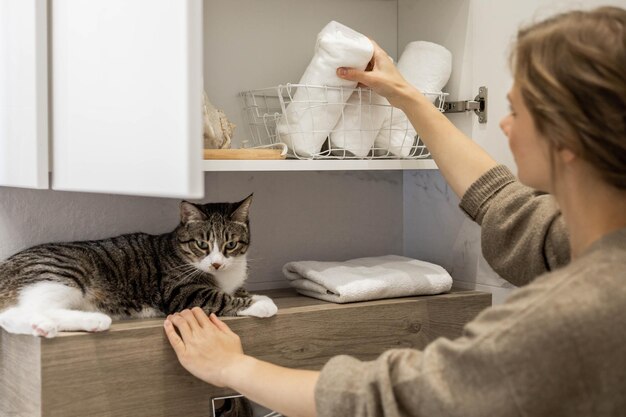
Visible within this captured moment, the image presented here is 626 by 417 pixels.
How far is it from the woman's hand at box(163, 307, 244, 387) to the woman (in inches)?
9.3

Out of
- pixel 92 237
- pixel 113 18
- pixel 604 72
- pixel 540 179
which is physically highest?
pixel 113 18

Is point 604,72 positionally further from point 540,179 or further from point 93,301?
point 93,301

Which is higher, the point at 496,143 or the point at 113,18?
the point at 113,18

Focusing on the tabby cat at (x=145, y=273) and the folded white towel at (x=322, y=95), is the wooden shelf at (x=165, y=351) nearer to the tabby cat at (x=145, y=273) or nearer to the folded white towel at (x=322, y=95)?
the tabby cat at (x=145, y=273)

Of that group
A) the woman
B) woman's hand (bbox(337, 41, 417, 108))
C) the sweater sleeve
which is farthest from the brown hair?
woman's hand (bbox(337, 41, 417, 108))

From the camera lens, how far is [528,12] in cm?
150

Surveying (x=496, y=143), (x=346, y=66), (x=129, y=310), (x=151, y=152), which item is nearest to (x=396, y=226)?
(x=496, y=143)

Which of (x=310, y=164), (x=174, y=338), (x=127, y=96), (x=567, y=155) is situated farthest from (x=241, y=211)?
(x=567, y=155)

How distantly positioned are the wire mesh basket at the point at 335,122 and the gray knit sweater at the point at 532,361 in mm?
633

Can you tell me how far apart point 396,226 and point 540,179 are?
0.94 m

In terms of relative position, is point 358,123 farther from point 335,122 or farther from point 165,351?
point 165,351

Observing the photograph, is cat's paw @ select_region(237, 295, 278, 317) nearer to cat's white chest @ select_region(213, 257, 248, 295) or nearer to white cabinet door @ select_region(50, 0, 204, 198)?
cat's white chest @ select_region(213, 257, 248, 295)

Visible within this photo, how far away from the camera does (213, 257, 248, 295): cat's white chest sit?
60.8 inches

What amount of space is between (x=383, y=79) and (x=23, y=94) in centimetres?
63
